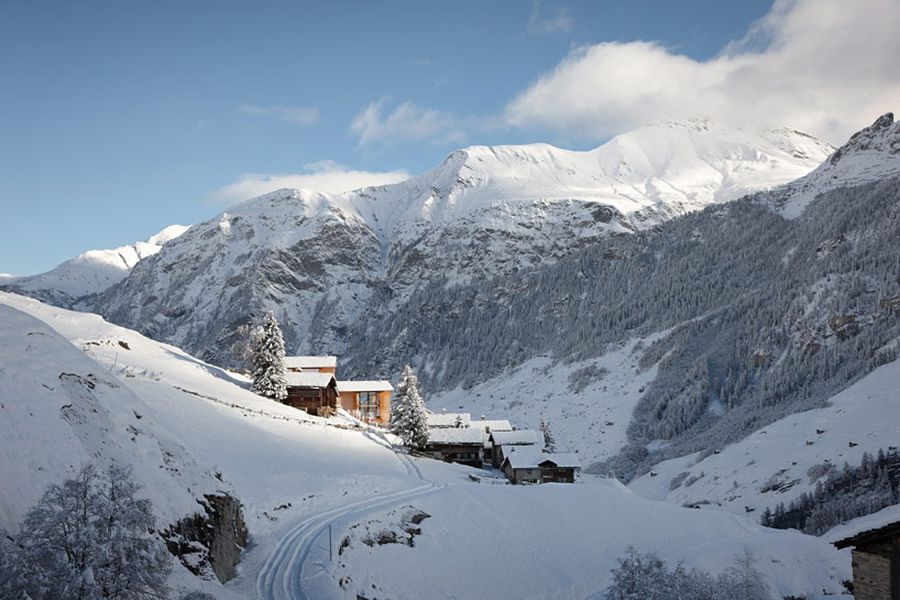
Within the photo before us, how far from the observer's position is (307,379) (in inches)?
3063

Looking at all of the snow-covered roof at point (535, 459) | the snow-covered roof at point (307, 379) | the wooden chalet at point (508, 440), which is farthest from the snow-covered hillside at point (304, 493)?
the wooden chalet at point (508, 440)

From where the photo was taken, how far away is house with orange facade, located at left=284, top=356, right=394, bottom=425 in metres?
77.1

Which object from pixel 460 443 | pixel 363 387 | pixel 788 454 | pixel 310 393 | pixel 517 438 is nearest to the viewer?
pixel 310 393

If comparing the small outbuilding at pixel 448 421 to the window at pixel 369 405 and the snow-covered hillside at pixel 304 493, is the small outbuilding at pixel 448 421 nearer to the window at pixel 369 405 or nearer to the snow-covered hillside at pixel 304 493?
the window at pixel 369 405

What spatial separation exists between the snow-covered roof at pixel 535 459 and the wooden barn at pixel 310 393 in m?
23.6

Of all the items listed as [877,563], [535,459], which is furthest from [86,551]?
[535,459]

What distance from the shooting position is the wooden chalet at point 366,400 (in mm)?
107787

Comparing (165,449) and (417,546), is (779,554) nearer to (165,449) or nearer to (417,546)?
(417,546)

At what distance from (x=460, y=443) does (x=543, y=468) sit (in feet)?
54.9

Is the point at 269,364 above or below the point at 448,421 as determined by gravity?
above

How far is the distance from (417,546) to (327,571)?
11065 millimetres

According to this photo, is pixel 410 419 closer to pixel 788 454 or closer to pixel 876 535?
pixel 876 535

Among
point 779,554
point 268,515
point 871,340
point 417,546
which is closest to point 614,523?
point 779,554

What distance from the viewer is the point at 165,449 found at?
2286 cm
